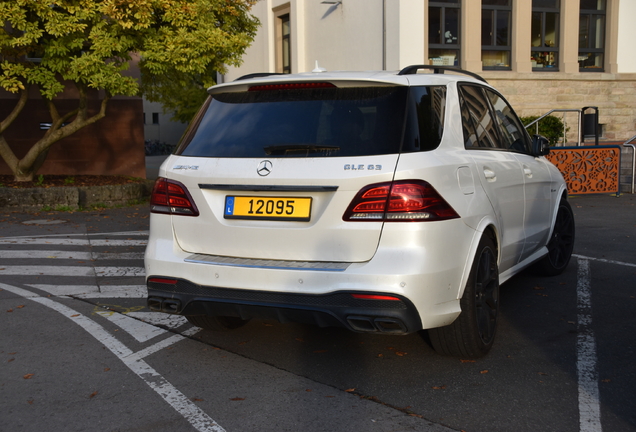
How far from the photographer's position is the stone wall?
971 inches

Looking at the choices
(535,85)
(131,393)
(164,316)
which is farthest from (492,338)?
(535,85)

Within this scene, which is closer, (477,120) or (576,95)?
(477,120)

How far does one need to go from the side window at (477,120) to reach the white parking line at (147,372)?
2281 millimetres

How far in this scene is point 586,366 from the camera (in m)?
4.48

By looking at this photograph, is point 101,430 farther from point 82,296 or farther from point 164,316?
point 82,296

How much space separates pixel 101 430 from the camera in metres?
3.65

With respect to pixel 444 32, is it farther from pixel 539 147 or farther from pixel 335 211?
pixel 335 211

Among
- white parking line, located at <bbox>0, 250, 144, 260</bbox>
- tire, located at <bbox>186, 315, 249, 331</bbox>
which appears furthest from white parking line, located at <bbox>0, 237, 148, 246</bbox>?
tire, located at <bbox>186, 315, 249, 331</bbox>

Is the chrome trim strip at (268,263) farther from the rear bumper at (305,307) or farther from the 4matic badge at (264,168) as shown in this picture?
the 4matic badge at (264,168)

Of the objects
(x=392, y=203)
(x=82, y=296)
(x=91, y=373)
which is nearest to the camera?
(x=392, y=203)

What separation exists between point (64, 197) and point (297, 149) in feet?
35.2

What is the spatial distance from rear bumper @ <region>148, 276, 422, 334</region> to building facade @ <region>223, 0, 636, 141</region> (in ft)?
64.1

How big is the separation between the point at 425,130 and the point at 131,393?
2192 millimetres

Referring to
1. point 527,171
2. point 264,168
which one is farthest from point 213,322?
point 527,171
